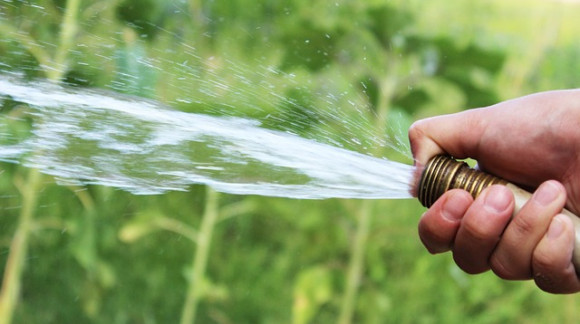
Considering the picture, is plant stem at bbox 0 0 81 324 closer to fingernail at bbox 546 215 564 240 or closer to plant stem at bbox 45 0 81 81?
plant stem at bbox 45 0 81 81

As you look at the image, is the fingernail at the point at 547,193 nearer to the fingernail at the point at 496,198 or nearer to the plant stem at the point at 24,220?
the fingernail at the point at 496,198

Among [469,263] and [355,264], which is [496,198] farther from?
[355,264]

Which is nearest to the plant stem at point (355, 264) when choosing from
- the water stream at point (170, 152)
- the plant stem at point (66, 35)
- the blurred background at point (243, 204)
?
the blurred background at point (243, 204)

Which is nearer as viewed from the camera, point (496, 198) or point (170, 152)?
point (496, 198)

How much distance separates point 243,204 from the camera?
1.19m

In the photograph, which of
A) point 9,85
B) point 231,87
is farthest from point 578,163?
point 9,85

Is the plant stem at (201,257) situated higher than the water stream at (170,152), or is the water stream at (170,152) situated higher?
the water stream at (170,152)

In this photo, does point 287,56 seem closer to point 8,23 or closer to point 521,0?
point 8,23

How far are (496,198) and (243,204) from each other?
1.93ft

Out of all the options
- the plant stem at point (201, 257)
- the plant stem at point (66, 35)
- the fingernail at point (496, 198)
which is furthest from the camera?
the plant stem at point (201, 257)

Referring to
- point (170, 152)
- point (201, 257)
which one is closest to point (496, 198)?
point (170, 152)

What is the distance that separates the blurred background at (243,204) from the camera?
1025 millimetres

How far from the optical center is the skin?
66 centimetres

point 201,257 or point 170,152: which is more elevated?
point 170,152
